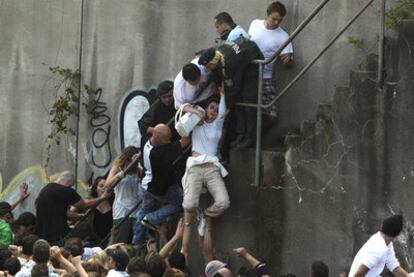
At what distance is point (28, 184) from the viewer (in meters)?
18.0

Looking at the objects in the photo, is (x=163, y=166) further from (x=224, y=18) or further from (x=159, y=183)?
(x=224, y=18)

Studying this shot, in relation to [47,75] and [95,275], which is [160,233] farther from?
[47,75]

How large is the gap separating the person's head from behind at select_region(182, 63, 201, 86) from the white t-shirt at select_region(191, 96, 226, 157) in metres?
0.37

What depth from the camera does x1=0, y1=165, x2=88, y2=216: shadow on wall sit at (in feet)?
58.7

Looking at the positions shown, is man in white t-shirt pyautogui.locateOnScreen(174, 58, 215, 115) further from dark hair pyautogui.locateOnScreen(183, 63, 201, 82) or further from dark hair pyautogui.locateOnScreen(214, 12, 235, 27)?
dark hair pyautogui.locateOnScreen(214, 12, 235, 27)

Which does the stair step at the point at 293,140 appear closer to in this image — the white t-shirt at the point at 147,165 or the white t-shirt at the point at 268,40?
the white t-shirt at the point at 268,40

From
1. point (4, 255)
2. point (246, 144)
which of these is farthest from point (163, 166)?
point (4, 255)

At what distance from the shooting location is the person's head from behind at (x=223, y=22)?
14953 mm

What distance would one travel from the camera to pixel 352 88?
13.4 m

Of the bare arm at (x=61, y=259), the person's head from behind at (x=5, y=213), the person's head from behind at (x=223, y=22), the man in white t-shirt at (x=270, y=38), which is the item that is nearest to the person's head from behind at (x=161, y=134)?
the man in white t-shirt at (x=270, y=38)

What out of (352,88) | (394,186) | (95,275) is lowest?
(95,275)

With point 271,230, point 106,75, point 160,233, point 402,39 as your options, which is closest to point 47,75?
point 106,75

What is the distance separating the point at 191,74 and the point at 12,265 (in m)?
3.19

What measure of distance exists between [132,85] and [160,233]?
2769 mm
